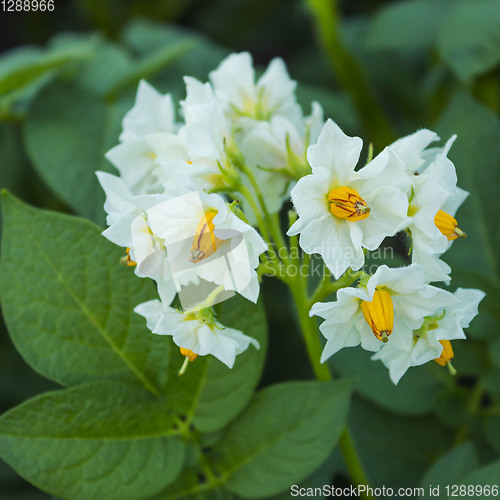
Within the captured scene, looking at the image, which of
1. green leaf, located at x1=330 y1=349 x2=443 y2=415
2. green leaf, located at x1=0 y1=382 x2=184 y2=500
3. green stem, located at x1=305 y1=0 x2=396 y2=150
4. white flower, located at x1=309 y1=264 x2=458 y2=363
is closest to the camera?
white flower, located at x1=309 y1=264 x2=458 y2=363

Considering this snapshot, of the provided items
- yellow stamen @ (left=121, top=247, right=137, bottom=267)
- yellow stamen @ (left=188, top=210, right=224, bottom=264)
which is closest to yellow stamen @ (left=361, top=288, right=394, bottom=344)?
yellow stamen @ (left=188, top=210, right=224, bottom=264)

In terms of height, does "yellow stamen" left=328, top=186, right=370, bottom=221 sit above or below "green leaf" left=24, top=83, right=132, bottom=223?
above

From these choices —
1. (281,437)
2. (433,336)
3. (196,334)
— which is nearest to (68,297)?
(196,334)

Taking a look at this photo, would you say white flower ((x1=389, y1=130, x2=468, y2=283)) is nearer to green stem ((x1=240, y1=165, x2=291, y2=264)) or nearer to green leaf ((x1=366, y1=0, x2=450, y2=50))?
green stem ((x1=240, y1=165, x2=291, y2=264))

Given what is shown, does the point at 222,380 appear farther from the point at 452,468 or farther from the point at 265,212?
the point at 452,468

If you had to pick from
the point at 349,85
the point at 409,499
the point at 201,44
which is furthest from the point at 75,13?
the point at 409,499

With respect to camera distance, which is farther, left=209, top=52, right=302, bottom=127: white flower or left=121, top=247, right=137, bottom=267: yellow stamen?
left=209, top=52, right=302, bottom=127: white flower
